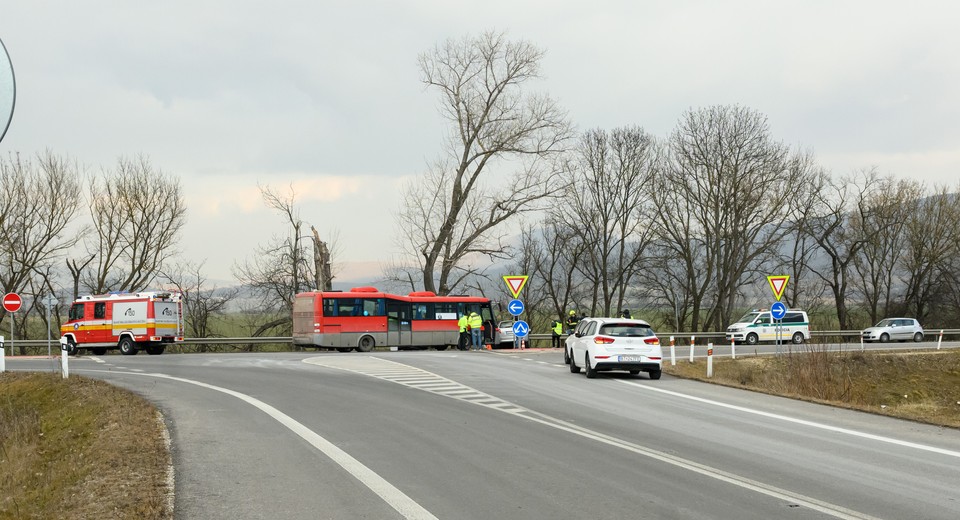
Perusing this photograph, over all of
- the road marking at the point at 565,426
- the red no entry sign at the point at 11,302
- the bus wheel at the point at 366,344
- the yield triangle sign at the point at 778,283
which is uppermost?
the red no entry sign at the point at 11,302

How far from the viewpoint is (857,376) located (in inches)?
1507

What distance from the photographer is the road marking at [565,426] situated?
7973mm

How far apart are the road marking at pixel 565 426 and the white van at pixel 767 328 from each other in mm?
29669

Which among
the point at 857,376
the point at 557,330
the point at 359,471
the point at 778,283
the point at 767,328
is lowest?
the point at 857,376

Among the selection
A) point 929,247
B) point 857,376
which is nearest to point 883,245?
point 929,247

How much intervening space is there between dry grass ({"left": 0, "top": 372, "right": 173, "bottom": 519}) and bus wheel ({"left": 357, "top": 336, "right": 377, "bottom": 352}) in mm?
19341

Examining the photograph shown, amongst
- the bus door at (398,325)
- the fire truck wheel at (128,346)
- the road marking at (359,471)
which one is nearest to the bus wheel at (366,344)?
the bus door at (398,325)

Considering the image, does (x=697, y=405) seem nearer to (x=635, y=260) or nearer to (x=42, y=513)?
(x=42, y=513)

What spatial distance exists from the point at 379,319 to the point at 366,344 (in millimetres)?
1379

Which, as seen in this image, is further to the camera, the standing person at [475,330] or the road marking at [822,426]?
the standing person at [475,330]

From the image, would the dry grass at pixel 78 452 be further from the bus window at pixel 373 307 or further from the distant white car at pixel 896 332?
the distant white car at pixel 896 332

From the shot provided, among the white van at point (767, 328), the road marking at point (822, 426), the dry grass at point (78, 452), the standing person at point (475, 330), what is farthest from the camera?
A: the white van at point (767, 328)

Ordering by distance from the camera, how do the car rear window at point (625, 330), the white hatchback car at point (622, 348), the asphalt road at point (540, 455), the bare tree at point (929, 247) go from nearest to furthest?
the asphalt road at point (540, 455), the white hatchback car at point (622, 348), the car rear window at point (625, 330), the bare tree at point (929, 247)

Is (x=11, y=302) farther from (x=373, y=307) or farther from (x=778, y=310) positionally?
(x=778, y=310)
